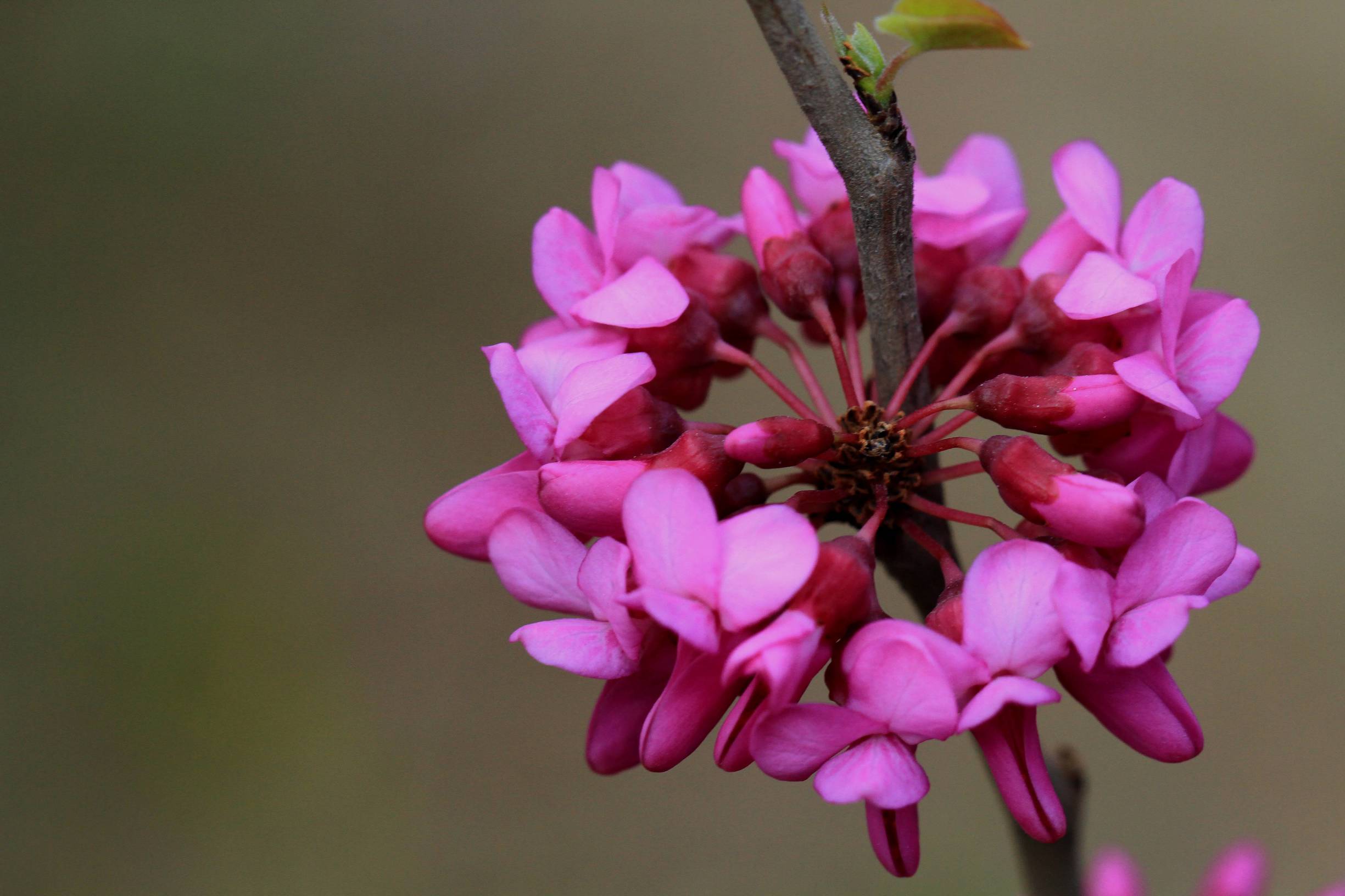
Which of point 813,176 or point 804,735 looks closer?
point 804,735

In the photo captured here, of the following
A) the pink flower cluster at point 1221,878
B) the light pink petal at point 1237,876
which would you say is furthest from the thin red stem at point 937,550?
the light pink petal at point 1237,876

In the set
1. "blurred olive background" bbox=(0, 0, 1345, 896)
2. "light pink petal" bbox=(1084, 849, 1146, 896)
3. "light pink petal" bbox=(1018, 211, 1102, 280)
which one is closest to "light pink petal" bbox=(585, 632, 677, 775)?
"light pink petal" bbox=(1018, 211, 1102, 280)

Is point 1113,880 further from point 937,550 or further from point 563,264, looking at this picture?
point 563,264

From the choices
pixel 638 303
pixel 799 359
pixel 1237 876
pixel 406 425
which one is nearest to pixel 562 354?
pixel 638 303

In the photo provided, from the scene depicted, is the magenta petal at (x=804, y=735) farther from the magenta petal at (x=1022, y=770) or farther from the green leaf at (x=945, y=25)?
the green leaf at (x=945, y=25)

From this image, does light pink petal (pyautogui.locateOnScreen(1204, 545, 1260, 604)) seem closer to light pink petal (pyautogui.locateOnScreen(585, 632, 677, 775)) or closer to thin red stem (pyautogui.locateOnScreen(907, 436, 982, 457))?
thin red stem (pyautogui.locateOnScreen(907, 436, 982, 457))

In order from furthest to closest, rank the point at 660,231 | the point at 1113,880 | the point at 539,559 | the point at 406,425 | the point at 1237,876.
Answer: the point at 406,425
the point at 1113,880
the point at 1237,876
the point at 660,231
the point at 539,559
